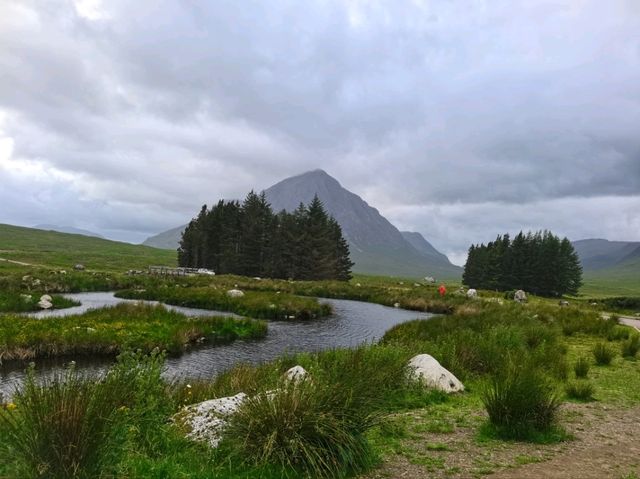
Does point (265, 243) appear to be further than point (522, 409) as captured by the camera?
Yes

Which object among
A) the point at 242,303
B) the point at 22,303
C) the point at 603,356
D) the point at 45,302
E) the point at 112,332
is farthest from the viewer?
the point at 242,303

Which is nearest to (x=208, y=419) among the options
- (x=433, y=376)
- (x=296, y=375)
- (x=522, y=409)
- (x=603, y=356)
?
(x=296, y=375)

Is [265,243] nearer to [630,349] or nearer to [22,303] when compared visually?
[22,303]

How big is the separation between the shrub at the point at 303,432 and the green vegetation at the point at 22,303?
2707 cm

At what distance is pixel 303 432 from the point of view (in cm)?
666

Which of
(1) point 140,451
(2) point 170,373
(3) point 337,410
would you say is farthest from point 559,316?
(1) point 140,451

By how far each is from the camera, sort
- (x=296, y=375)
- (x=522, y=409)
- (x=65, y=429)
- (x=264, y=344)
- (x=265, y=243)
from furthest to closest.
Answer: (x=265, y=243) < (x=264, y=344) < (x=296, y=375) < (x=522, y=409) < (x=65, y=429)

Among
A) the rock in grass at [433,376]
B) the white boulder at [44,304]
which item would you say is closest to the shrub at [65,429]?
the rock in grass at [433,376]

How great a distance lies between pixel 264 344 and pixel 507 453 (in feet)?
55.9

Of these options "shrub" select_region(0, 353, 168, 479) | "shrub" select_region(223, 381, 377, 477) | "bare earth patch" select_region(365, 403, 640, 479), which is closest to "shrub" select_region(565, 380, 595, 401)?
"bare earth patch" select_region(365, 403, 640, 479)

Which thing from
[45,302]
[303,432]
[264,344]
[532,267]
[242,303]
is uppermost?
[532,267]

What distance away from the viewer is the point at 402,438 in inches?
334

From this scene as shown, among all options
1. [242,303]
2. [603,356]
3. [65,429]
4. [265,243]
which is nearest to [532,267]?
[265,243]

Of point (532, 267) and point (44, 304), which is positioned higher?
point (532, 267)
